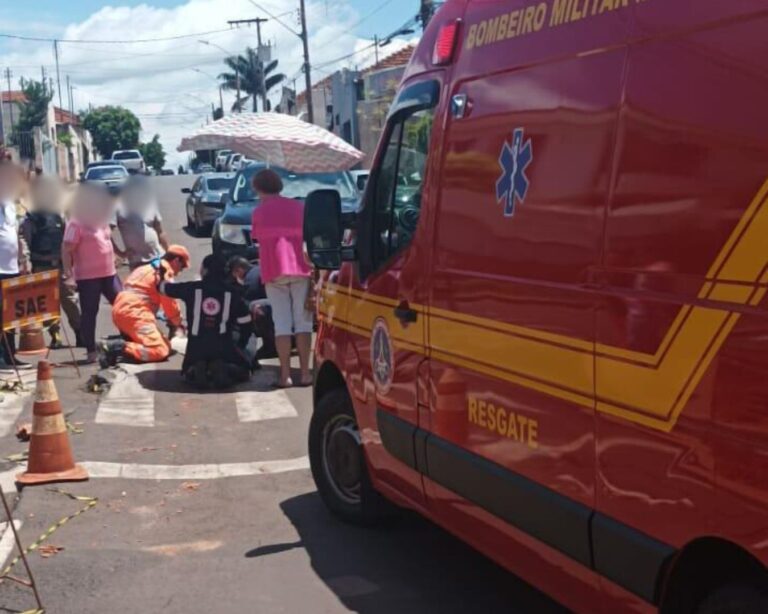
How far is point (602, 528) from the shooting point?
11.9 feet

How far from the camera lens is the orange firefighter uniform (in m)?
11.0

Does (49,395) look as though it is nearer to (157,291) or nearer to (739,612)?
(157,291)

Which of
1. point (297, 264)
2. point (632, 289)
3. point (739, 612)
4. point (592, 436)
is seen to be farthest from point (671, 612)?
point (297, 264)

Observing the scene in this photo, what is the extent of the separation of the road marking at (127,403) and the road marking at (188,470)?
126cm

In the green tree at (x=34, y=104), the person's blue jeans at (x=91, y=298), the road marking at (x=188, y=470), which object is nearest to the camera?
the road marking at (x=188, y=470)

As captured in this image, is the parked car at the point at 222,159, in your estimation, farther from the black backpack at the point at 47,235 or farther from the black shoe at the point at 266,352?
the black shoe at the point at 266,352

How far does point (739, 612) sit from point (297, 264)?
7016mm

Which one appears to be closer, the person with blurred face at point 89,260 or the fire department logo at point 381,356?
the fire department logo at point 381,356

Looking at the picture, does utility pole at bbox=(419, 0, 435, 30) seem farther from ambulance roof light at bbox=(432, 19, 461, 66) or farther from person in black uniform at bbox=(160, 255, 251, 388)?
ambulance roof light at bbox=(432, 19, 461, 66)

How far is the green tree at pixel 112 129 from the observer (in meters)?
104

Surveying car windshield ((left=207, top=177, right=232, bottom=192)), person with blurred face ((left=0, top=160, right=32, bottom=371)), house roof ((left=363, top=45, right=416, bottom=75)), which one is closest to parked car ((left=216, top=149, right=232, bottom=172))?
house roof ((left=363, top=45, right=416, bottom=75))

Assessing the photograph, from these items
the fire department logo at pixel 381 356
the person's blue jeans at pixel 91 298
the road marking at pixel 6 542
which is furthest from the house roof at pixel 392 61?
the fire department logo at pixel 381 356

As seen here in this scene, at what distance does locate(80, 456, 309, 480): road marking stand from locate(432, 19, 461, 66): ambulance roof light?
3564 millimetres

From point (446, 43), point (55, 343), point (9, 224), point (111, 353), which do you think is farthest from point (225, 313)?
point (446, 43)
